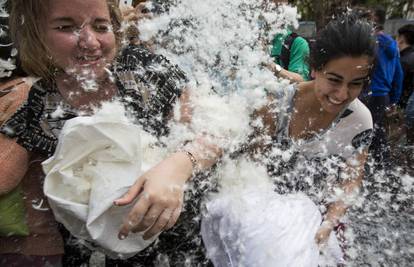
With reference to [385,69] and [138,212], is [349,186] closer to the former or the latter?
[138,212]

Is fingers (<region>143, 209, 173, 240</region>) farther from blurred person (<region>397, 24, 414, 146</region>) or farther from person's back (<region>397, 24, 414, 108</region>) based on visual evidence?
person's back (<region>397, 24, 414, 108</region>)

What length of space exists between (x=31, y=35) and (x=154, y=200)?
2.18ft

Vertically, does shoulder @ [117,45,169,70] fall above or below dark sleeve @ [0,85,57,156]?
above

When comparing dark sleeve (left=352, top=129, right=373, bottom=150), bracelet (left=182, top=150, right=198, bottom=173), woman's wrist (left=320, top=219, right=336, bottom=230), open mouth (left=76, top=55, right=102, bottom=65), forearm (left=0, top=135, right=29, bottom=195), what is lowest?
woman's wrist (left=320, top=219, right=336, bottom=230)

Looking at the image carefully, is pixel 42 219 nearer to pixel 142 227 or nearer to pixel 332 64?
pixel 142 227

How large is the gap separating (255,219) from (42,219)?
0.65 m

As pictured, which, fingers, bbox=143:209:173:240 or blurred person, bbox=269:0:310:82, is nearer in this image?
fingers, bbox=143:209:173:240

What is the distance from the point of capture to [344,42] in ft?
5.90

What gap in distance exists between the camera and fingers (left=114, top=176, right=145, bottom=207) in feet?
3.26

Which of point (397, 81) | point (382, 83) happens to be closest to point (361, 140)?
point (382, 83)

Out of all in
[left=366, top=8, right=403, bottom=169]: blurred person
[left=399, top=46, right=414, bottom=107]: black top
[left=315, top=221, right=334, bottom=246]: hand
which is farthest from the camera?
[left=399, top=46, right=414, bottom=107]: black top

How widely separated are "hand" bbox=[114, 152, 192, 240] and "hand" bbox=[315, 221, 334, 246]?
698mm

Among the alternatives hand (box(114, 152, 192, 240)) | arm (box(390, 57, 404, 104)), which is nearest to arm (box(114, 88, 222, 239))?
hand (box(114, 152, 192, 240))

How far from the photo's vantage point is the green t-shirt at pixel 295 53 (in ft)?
8.84
